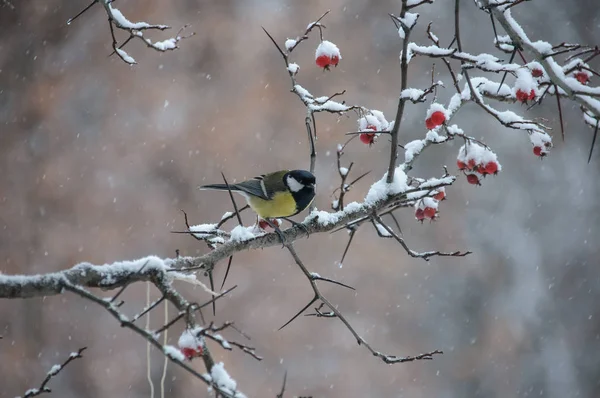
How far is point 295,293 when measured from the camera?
646 centimetres

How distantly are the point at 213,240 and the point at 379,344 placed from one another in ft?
17.5

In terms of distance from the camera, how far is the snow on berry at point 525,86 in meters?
1.44

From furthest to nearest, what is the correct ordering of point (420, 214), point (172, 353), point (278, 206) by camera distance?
1. point (278, 206)
2. point (420, 214)
3. point (172, 353)

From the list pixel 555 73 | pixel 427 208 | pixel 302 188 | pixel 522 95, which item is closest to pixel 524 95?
pixel 522 95

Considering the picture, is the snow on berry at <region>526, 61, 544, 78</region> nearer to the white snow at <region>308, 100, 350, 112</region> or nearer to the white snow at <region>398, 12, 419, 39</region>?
the white snow at <region>398, 12, 419, 39</region>

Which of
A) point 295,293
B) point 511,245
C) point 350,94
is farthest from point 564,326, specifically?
point 350,94

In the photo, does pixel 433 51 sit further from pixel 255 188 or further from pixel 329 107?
pixel 255 188

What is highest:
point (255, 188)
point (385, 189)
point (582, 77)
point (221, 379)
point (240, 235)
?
point (255, 188)

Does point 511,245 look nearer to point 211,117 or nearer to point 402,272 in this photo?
point 402,272

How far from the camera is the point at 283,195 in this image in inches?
85.2

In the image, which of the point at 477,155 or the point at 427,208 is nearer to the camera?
the point at 477,155

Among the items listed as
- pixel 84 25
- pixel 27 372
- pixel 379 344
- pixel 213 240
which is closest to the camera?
pixel 213 240

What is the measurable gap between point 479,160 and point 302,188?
695 mm

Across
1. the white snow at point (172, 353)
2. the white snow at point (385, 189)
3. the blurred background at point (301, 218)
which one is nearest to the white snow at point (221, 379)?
the white snow at point (172, 353)
